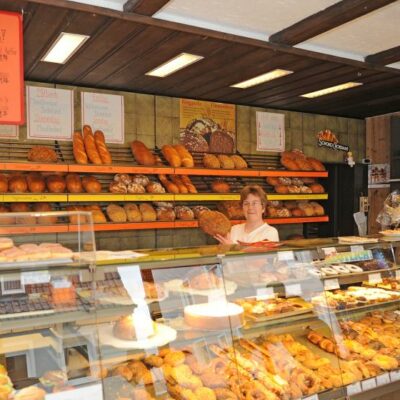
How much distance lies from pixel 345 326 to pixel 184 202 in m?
2.81

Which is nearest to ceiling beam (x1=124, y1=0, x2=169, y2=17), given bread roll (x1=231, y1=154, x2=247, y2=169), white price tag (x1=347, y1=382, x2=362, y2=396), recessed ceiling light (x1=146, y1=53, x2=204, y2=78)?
recessed ceiling light (x1=146, y1=53, x2=204, y2=78)

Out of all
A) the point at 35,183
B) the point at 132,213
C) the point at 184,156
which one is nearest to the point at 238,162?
the point at 184,156

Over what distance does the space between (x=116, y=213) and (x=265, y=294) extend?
7.70ft

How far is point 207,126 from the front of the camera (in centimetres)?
536

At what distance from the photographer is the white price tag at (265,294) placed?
239 cm

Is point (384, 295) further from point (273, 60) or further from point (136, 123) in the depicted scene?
point (136, 123)

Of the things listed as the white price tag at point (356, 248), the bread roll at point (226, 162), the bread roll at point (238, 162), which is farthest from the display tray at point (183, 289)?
the bread roll at point (238, 162)

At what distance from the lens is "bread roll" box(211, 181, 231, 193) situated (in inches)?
200

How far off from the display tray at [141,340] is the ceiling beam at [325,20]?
2284 mm

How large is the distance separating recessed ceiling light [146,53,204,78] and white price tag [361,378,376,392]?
8.85ft

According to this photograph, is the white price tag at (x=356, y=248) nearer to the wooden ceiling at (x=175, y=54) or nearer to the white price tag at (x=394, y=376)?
the white price tag at (x=394, y=376)

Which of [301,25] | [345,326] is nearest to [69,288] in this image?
[345,326]

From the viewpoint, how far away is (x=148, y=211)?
4594 mm

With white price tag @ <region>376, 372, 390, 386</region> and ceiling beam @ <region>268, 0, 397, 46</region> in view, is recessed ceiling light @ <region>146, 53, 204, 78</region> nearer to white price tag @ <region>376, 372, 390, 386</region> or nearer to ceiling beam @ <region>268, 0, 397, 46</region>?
ceiling beam @ <region>268, 0, 397, 46</region>
